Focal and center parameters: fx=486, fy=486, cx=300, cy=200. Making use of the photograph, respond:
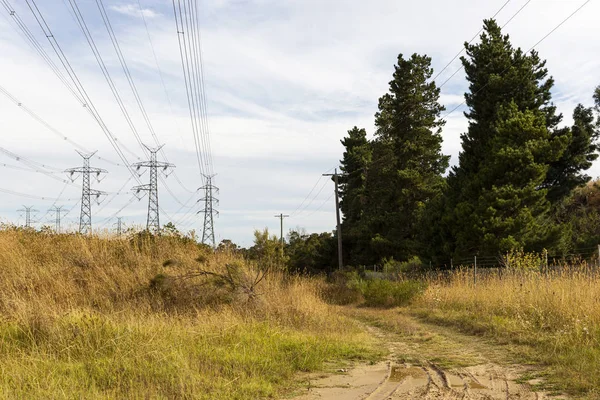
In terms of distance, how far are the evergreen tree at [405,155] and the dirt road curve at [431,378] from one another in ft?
98.3

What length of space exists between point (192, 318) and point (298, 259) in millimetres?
44050

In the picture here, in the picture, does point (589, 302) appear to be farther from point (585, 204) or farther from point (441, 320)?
point (585, 204)

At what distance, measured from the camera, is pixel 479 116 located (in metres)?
29.1

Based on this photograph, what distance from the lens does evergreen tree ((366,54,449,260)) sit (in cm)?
3834

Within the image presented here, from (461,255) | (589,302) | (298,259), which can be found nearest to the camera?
(589,302)

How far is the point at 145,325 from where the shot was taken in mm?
7707

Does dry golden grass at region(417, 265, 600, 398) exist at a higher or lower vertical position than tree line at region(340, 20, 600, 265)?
lower

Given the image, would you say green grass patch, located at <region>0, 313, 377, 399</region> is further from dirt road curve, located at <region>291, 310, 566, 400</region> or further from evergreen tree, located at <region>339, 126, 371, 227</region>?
evergreen tree, located at <region>339, 126, 371, 227</region>

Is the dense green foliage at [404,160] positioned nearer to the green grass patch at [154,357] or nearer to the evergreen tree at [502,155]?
the evergreen tree at [502,155]

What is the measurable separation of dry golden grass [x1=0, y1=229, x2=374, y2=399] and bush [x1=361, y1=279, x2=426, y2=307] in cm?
508

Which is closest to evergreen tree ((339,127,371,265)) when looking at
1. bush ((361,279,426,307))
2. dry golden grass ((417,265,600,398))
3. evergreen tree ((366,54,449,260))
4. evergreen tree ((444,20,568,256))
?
evergreen tree ((366,54,449,260))

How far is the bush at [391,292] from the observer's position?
17.2 metres

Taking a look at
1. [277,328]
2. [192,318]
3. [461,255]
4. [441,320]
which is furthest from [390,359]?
[461,255]

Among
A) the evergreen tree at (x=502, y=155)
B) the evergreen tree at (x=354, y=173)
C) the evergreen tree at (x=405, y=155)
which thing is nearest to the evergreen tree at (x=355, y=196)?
the evergreen tree at (x=354, y=173)
